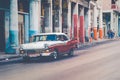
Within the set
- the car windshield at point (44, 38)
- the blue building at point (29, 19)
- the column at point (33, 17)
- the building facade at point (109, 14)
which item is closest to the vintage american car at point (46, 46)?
the car windshield at point (44, 38)

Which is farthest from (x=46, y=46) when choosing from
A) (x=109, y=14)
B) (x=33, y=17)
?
(x=109, y=14)

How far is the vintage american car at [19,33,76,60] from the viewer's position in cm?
2086

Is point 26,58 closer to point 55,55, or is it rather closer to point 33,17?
point 55,55

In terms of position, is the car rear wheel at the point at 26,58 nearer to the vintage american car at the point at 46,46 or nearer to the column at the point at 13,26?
the vintage american car at the point at 46,46

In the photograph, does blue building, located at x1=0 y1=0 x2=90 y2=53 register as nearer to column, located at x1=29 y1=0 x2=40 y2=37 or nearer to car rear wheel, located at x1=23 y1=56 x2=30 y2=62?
column, located at x1=29 y1=0 x2=40 y2=37

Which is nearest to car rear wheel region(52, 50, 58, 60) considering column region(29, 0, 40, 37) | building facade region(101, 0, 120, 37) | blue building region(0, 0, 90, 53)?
blue building region(0, 0, 90, 53)

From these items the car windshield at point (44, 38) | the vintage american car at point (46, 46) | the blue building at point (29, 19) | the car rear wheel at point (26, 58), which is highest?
the blue building at point (29, 19)

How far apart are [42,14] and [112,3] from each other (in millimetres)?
37604

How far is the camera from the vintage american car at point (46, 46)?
20.9 metres

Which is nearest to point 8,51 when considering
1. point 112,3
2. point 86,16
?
point 86,16

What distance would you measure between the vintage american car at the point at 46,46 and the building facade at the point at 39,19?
6.05 meters

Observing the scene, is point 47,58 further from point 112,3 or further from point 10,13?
point 112,3

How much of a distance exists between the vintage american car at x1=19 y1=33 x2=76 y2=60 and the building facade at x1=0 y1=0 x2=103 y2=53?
19.9 feet

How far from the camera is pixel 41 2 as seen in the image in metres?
35.1
